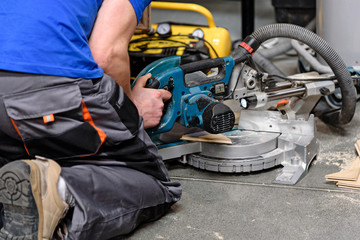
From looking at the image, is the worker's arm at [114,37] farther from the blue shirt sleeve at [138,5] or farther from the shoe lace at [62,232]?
the shoe lace at [62,232]

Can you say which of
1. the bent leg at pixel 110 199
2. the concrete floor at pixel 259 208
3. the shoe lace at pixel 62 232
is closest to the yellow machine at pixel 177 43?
the concrete floor at pixel 259 208

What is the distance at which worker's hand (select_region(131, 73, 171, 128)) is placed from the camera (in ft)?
6.46

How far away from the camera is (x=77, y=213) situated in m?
1.55

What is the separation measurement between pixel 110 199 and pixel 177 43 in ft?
4.97

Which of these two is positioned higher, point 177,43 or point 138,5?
point 138,5

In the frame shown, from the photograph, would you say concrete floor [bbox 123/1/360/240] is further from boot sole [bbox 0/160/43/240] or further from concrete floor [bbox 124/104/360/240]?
boot sole [bbox 0/160/43/240]

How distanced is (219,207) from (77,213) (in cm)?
55

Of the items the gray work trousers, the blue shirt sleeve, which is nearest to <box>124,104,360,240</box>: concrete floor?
the gray work trousers

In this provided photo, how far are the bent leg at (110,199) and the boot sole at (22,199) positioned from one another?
4.3 inches

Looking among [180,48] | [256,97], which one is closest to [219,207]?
[256,97]

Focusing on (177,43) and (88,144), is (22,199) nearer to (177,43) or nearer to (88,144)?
(88,144)

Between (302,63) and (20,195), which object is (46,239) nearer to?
(20,195)

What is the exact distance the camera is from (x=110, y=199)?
161 centimetres

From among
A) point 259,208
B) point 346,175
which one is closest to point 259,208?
point 259,208
